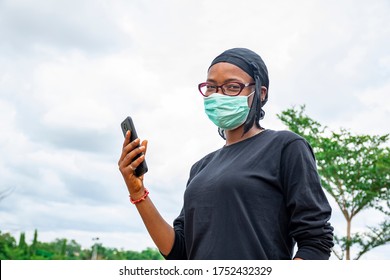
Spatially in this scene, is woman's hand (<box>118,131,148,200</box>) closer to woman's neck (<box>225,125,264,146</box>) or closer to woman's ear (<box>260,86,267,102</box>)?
woman's neck (<box>225,125,264,146</box>)

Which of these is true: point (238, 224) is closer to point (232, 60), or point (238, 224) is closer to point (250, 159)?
point (250, 159)

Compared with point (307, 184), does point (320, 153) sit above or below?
above

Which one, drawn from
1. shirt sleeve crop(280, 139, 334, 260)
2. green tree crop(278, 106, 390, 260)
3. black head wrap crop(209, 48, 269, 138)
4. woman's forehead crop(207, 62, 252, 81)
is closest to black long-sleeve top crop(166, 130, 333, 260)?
shirt sleeve crop(280, 139, 334, 260)

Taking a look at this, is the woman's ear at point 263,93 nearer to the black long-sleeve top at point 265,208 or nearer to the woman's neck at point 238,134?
the woman's neck at point 238,134

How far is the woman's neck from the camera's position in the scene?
3.26 meters

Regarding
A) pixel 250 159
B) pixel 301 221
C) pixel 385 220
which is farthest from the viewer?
pixel 385 220

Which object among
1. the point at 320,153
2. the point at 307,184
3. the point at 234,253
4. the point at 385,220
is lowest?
the point at 234,253

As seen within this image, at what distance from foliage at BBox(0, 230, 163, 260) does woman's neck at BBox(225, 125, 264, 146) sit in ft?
106

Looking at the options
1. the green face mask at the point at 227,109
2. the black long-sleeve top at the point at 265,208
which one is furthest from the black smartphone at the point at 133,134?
the green face mask at the point at 227,109

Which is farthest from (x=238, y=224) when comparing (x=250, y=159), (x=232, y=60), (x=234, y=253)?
(x=232, y=60)

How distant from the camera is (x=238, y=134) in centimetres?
332
